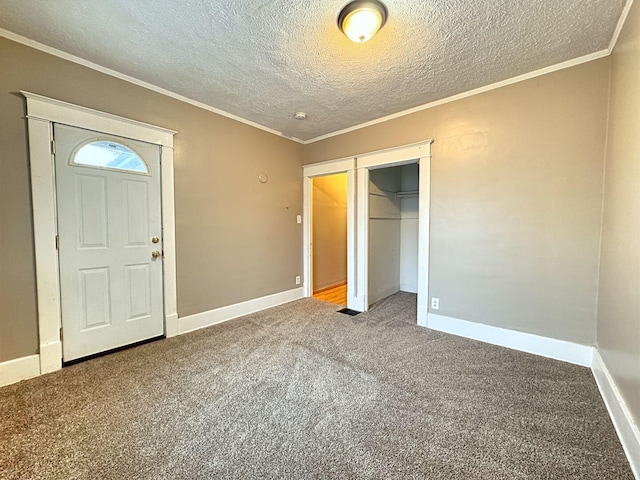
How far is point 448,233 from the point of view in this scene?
2922 millimetres

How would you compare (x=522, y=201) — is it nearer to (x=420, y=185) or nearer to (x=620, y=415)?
(x=420, y=185)

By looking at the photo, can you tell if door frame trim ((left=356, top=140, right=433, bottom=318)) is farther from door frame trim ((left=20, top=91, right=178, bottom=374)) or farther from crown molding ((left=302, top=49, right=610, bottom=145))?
door frame trim ((left=20, top=91, right=178, bottom=374))

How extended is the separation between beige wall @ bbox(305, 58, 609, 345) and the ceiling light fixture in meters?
1.56

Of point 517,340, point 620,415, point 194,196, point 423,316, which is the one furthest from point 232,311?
point 620,415

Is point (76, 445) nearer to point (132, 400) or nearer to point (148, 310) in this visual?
point (132, 400)

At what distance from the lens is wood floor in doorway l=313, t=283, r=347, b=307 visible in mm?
4199

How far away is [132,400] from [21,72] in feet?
8.56

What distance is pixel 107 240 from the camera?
94.7 inches

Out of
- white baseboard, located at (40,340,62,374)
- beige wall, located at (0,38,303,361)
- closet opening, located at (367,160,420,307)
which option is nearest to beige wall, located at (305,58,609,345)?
closet opening, located at (367,160,420,307)

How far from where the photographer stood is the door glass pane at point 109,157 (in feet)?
7.44

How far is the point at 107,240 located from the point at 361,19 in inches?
109

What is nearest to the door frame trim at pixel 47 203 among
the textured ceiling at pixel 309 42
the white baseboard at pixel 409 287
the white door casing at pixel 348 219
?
the textured ceiling at pixel 309 42

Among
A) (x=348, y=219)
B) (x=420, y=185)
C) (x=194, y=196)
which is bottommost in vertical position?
(x=348, y=219)

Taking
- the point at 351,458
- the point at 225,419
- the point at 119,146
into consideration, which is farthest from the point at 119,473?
the point at 119,146
